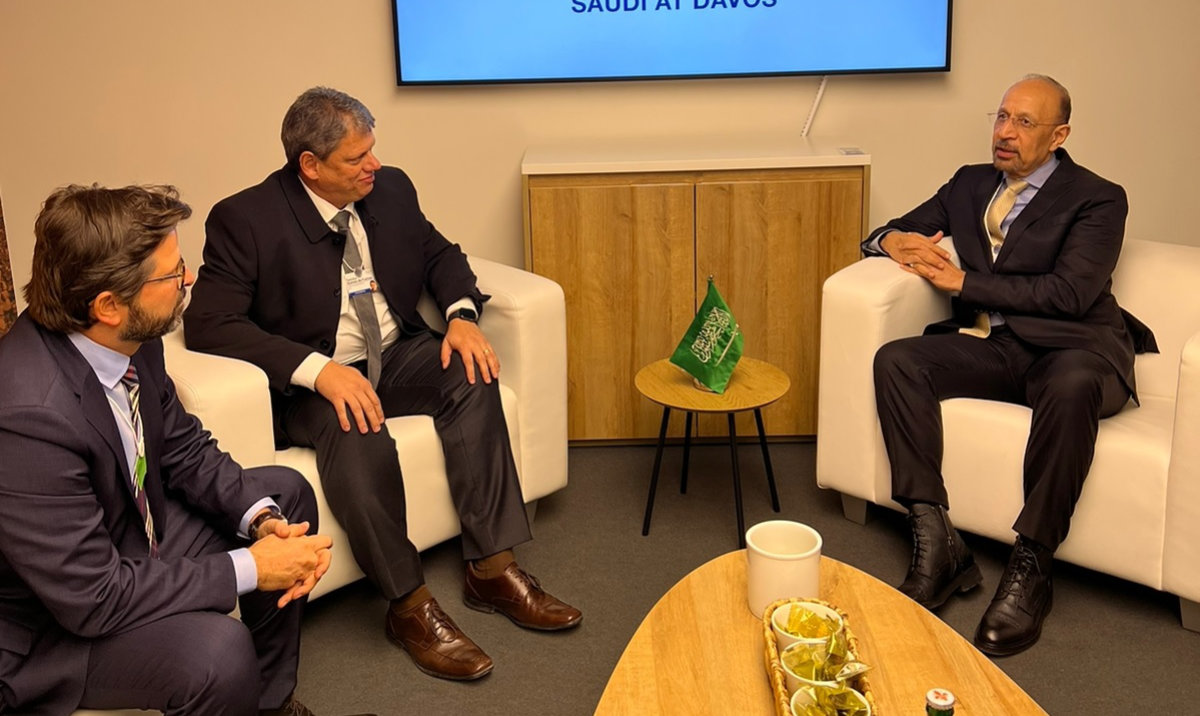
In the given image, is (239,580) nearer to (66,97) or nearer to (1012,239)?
(1012,239)

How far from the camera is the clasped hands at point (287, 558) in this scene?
7.02ft

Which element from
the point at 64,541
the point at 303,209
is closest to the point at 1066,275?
the point at 303,209

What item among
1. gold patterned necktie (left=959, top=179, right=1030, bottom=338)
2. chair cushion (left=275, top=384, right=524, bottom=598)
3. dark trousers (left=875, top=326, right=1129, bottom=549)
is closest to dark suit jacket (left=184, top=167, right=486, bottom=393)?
chair cushion (left=275, top=384, right=524, bottom=598)

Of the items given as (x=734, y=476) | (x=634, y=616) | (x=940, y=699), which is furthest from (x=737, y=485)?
(x=940, y=699)

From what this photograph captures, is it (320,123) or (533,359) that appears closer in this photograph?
(320,123)

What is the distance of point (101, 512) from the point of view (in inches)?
76.8

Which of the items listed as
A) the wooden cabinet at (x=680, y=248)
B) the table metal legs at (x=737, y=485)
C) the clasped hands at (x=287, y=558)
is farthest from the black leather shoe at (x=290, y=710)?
the wooden cabinet at (x=680, y=248)

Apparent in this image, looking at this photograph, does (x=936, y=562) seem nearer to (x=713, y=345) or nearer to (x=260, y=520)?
(x=713, y=345)

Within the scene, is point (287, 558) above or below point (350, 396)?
below

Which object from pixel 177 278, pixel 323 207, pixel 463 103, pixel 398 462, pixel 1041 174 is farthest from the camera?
pixel 463 103

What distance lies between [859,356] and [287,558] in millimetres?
1672

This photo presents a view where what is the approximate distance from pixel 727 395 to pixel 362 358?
97 centimetres

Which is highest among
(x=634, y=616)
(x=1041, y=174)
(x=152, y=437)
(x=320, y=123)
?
(x=320, y=123)

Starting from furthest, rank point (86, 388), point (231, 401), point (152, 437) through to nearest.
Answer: point (231, 401) < point (152, 437) < point (86, 388)
